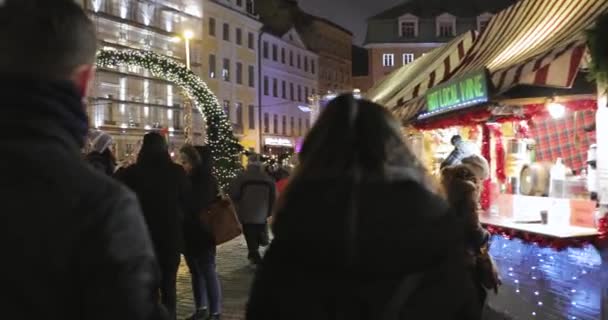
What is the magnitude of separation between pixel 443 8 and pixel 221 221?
60204 mm

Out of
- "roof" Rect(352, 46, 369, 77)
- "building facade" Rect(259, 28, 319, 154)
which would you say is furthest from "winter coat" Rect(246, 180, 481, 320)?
"roof" Rect(352, 46, 369, 77)

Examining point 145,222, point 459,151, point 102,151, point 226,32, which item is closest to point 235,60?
point 226,32

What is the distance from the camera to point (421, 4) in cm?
6569

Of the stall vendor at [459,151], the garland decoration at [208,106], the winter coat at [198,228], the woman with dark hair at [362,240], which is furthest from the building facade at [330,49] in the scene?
the woman with dark hair at [362,240]

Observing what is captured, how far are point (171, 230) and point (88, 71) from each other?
4863 millimetres

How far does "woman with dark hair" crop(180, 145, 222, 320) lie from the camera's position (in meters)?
7.52

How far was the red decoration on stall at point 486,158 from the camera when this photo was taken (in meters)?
10.3

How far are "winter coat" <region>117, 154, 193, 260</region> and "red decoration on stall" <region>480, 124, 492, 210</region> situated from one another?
198 inches

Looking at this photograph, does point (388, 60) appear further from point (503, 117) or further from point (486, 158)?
point (503, 117)

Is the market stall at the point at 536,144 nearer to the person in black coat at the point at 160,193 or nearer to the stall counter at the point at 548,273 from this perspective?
the stall counter at the point at 548,273

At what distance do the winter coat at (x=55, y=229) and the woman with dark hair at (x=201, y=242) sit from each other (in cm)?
566

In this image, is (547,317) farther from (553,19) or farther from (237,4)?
(237,4)

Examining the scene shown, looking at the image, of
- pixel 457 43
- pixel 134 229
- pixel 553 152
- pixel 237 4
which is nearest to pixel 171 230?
pixel 134 229

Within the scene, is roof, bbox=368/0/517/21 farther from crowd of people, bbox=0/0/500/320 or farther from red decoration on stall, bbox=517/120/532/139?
crowd of people, bbox=0/0/500/320
